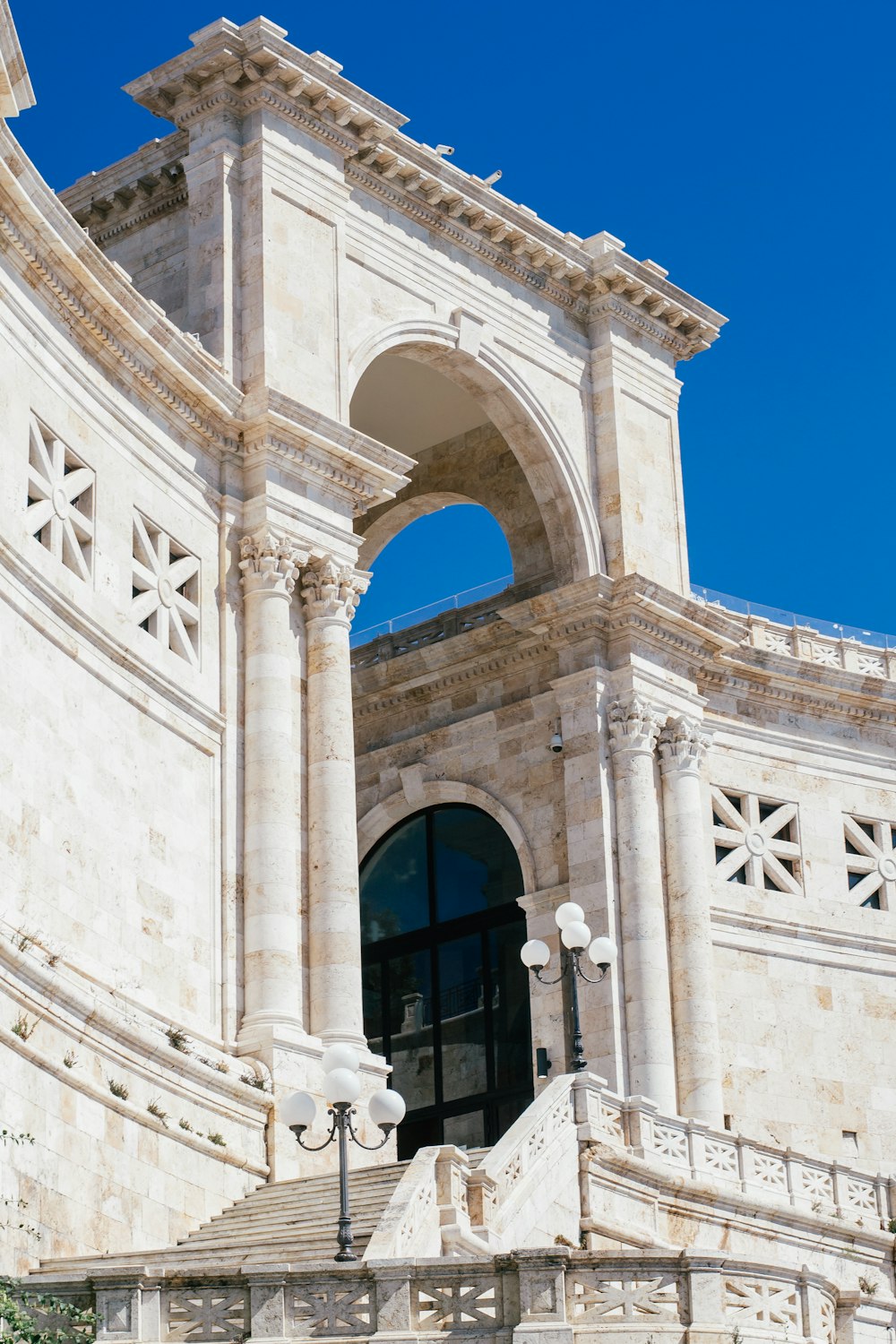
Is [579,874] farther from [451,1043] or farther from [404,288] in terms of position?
[404,288]

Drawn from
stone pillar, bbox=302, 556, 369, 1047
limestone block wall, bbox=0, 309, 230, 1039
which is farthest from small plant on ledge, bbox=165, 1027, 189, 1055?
stone pillar, bbox=302, 556, 369, 1047

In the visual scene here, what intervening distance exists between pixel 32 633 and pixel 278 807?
5527 millimetres

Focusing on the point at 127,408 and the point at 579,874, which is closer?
the point at 127,408

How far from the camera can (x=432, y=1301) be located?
66.4ft

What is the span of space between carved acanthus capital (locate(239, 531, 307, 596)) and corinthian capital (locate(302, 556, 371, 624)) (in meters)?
0.47

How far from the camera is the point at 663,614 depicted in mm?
40906

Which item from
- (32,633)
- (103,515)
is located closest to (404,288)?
(103,515)

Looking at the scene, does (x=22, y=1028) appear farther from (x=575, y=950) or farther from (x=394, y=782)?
(x=394, y=782)

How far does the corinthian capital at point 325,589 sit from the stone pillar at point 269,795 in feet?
1.25

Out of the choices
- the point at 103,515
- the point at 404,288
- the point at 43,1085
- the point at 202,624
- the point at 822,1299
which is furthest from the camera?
the point at 404,288

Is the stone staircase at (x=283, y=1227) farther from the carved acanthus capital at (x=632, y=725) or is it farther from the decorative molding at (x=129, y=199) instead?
the decorative molding at (x=129, y=199)

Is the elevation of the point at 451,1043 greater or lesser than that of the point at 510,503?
lesser

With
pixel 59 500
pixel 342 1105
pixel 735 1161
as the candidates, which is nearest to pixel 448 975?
pixel 735 1161

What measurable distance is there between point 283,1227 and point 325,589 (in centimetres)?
1096
